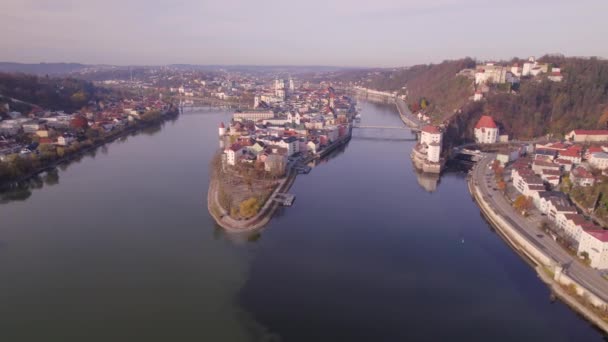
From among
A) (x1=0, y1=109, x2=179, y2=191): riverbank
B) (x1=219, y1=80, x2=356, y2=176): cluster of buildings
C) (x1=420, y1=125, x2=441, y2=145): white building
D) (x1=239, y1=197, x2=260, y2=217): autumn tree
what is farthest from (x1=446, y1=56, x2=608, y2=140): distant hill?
(x1=0, y1=109, x2=179, y2=191): riverbank

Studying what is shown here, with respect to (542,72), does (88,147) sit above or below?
below

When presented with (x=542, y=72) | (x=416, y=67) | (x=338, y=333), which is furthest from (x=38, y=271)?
(x=416, y=67)

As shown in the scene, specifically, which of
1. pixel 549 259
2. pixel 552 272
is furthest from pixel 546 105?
pixel 552 272

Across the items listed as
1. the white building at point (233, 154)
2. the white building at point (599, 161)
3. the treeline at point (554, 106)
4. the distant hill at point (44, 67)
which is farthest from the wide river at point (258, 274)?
the distant hill at point (44, 67)

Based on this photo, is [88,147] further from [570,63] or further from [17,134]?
A: [570,63]

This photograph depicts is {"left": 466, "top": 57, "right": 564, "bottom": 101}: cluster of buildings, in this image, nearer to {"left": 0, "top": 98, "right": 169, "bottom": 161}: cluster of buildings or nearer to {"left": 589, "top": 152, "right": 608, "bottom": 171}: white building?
{"left": 589, "top": 152, "right": 608, "bottom": 171}: white building

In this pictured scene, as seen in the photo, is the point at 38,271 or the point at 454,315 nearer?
the point at 454,315

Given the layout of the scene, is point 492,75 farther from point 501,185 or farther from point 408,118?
point 501,185
